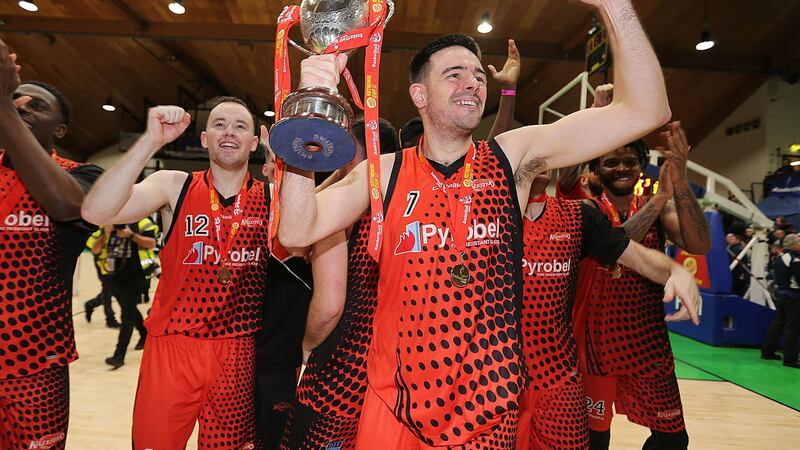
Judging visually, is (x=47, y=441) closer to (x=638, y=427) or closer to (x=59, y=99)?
(x=59, y=99)

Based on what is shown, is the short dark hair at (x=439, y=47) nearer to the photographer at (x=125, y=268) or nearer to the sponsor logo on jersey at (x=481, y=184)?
the sponsor logo on jersey at (x=481, y=184)

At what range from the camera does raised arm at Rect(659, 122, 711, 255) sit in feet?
9.32

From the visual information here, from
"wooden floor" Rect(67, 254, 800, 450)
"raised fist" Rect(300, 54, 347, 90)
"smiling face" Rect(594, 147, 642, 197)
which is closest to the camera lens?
"raised fist" Rect(300, 54, 347, 90)

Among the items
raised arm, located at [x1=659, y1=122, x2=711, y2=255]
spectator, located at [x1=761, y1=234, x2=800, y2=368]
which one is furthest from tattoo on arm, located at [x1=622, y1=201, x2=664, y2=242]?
spectator, located at [x1=761, y1=234, x2=800, y2=368]

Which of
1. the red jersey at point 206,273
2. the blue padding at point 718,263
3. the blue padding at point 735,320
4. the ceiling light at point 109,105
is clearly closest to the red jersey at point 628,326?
the red jersey at point 206,273

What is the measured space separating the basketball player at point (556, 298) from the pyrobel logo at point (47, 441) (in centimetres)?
220

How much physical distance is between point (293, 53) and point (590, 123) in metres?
13.3

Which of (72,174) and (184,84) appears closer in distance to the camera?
(72,174)

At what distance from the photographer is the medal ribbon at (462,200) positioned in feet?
5.83

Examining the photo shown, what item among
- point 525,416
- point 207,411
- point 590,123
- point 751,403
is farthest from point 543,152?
point 751,403

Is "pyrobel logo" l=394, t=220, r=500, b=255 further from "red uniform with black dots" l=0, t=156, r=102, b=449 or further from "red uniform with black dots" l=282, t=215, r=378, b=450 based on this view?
"red uniform with black dots" l=0, t=156, r=102, b=449

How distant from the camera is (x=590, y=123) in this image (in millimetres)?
1801

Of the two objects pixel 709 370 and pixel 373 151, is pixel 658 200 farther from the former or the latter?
pixel 709 370

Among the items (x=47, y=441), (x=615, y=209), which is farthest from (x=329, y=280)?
(x=615, y=209)
